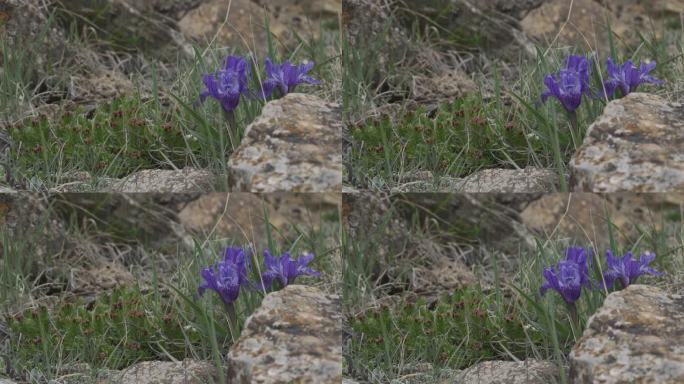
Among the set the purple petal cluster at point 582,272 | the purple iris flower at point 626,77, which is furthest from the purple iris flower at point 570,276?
the purple iris flower at point 626,77

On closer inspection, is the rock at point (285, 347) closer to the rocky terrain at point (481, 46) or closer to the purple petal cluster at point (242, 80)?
the rocky terrain at point (481, 46)

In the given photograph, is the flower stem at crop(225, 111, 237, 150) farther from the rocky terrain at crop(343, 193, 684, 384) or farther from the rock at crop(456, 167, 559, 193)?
the rock at crop(456, 167, 559, 193)

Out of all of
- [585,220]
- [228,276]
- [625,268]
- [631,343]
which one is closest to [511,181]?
[585,220]

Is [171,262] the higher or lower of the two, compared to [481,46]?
lower

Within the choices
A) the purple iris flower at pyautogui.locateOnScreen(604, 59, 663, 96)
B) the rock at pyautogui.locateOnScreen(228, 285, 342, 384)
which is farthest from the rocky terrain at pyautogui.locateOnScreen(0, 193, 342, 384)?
the purple iris flower at pyautogui.locateOnScreen(604, 59, 663, 96)

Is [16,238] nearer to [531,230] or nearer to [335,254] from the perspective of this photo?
[335,254]

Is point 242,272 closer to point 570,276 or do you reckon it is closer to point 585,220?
point 570,276
